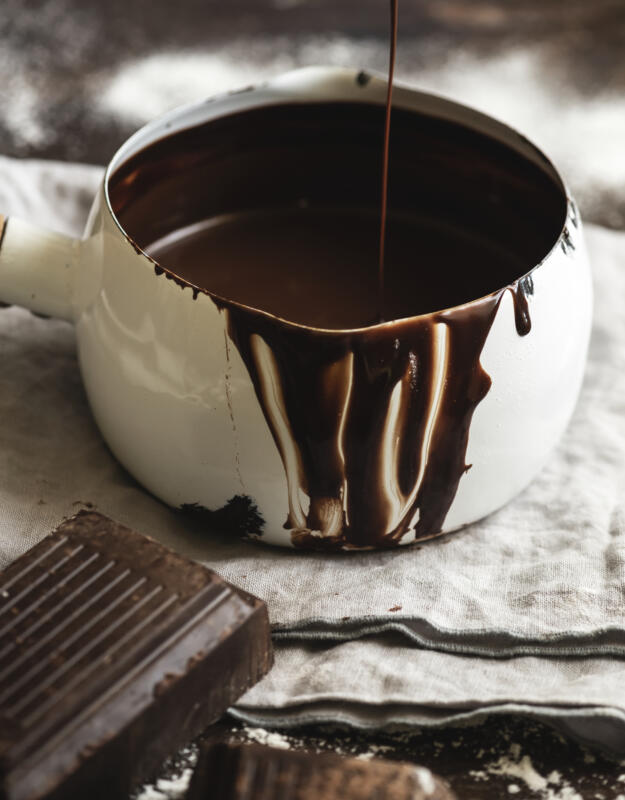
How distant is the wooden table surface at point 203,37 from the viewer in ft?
4.61

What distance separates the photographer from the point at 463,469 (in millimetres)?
835

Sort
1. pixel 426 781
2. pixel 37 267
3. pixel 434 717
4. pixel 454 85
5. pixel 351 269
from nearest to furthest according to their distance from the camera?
pixel 426 781 < pixel 434 717 < pixel 37 267 < pixel 351 269 < pixel 454 85

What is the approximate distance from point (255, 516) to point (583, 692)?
0.28m

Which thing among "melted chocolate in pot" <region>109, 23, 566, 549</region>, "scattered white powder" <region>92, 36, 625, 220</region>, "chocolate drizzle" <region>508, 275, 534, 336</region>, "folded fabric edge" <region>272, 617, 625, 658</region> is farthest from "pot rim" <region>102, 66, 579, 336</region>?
"scattered white powder" <region>92, 36, 625, 220</region>

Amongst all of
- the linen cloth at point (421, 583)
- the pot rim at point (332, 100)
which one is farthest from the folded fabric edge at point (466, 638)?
the pot rim at point (332, 100)

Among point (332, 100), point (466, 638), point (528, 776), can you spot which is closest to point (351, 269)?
point (332, 100)

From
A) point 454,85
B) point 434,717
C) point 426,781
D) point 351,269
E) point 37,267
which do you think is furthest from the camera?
point 454,85

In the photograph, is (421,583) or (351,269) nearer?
(421,583)

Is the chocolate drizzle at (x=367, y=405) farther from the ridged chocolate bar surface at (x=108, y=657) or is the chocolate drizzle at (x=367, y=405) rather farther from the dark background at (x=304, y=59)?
the dark background at (x=304, y=59)

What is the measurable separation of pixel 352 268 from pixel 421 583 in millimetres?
333

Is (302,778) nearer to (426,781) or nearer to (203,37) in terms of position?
(426,781)

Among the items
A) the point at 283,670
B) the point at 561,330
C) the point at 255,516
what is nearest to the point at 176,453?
the point at 255,516

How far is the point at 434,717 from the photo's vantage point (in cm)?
76

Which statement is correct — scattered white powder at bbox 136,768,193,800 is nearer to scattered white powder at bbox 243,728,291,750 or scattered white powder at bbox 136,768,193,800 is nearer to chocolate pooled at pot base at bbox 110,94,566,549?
scattered white powder at bbox 243,728,291,750
